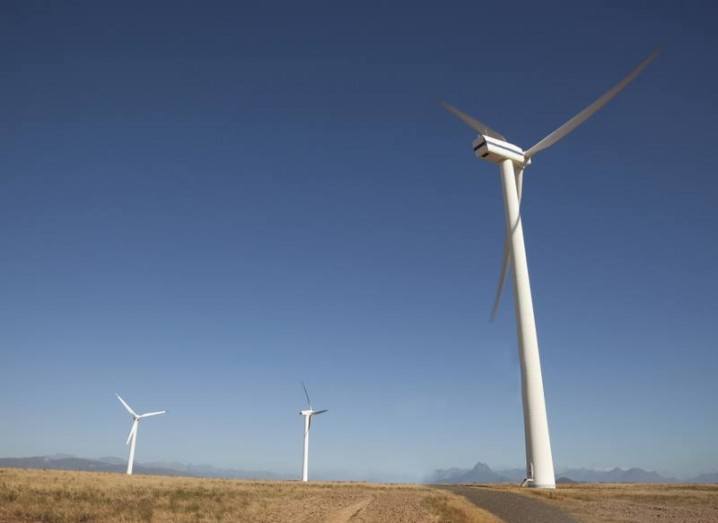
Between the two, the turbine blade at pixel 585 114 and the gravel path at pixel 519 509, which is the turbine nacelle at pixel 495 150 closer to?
the turbine blade at pixel 585 114

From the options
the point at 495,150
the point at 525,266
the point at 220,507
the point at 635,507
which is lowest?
the point at 220,507

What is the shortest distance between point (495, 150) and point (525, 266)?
1608 cm

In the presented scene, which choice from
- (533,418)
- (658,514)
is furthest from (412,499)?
(533,418)

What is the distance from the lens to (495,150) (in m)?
64.1

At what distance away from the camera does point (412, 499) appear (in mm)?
36688

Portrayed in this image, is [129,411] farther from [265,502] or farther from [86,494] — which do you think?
[265,502]

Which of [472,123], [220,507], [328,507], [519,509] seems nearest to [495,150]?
[472,123]

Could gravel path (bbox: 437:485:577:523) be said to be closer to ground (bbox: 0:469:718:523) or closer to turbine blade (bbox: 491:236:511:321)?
ground (bbox: 0:469:718:523)

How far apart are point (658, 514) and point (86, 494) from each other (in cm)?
3773

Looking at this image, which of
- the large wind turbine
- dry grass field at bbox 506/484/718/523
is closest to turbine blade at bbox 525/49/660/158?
the large wind turbine

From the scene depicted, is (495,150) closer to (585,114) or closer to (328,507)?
(585,114)

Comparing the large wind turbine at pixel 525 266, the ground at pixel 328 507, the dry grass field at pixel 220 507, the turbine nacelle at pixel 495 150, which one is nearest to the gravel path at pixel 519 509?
the ground at pixel 328 507

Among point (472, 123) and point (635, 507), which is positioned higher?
point (472, 123)

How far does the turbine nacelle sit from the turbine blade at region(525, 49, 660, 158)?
1.86 meters
